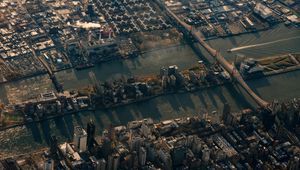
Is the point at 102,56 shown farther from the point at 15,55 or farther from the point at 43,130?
the point at 43,130

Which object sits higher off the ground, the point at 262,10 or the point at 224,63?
the point at 262,10

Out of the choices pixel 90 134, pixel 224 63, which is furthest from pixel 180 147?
pixel 224 63

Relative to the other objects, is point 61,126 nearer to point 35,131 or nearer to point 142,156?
point 35,131

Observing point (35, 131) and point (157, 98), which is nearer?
point (35, 131)

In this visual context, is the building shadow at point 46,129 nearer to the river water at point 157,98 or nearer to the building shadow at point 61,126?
the river water at point 157,98

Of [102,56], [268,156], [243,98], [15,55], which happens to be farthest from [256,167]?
[15,55]

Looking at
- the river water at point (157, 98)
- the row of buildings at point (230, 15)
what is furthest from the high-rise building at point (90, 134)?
the row of buildings at point (230, 15)
